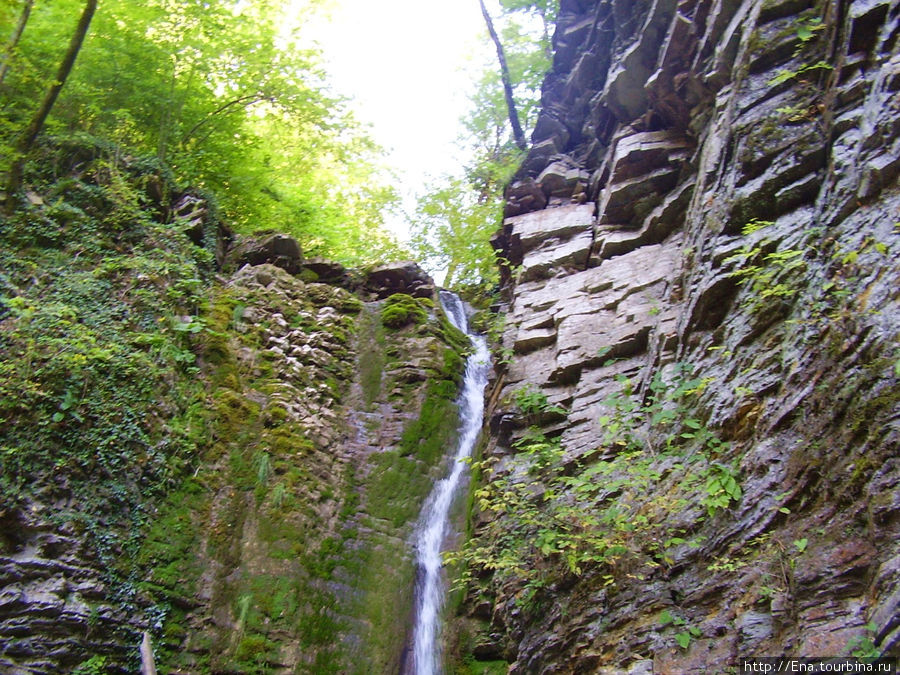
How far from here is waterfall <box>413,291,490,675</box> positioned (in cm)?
798

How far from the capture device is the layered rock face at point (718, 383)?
4496 millimetres

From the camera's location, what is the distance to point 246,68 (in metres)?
13.8

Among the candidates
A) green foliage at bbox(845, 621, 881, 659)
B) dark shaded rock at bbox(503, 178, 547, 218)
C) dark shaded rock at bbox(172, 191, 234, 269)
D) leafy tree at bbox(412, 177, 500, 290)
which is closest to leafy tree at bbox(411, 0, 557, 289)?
leafy tree at bbox(412, 177, 500, 290)

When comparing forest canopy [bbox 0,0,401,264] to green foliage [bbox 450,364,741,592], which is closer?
green foliage [bbox 450,364,741,592]

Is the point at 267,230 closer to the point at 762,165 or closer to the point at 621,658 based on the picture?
the point at 762,165

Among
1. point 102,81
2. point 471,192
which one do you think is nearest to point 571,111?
point 471,192

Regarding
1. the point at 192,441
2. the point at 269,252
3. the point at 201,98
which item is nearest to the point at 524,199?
the point at 269,252

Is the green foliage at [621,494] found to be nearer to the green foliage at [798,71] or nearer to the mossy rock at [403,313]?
the green foliage at [798,71]

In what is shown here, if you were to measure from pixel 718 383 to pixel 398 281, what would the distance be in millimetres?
8742

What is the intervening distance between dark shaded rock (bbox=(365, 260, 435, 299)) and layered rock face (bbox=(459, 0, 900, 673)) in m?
3.04

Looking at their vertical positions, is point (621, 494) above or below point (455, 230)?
below

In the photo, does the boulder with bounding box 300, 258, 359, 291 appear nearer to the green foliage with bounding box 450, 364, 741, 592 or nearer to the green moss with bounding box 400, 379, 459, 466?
the green moss with bounding box 400, 379, 459, 466

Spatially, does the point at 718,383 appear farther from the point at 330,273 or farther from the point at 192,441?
the point at 330,273

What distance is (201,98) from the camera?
13383 mm
